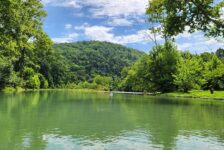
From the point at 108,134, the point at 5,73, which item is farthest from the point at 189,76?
the point at 108,134

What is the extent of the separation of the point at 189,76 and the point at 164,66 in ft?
24.2

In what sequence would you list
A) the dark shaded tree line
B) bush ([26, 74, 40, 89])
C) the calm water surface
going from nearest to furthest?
the calm water surface
the dark shaded tree line
bush ([26, 74, 40, 89])

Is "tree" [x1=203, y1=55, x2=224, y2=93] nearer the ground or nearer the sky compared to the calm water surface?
nearer the sky

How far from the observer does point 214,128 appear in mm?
19422

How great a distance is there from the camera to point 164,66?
71.8m

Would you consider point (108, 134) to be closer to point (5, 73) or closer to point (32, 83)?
point (5, 73)

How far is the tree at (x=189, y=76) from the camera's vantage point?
65.8 metres

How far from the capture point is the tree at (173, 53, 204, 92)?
65812mm

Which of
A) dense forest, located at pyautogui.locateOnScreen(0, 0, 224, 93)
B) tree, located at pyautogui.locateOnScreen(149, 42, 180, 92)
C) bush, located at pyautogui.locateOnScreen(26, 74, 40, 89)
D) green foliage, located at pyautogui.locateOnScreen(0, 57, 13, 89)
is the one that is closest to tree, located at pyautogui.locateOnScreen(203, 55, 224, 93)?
dense forest, located at pyautogui.locateOnScreen(0, 0, 224, 93)

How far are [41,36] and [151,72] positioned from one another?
27.6 meters

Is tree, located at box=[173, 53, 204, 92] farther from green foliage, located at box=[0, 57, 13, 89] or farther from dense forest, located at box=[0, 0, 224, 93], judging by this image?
green foliage, located at box=[0, 57, 13, 89]

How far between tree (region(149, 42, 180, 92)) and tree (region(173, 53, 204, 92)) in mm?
3182

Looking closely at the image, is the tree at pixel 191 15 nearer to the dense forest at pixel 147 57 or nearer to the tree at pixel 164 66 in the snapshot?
the dense forest at pixel 147 57

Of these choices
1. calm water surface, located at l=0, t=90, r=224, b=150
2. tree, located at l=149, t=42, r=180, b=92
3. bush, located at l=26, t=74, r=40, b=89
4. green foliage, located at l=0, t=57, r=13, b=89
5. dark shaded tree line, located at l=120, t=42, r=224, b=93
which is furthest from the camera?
bush, located at l=26, t=74, r=40, b=89
